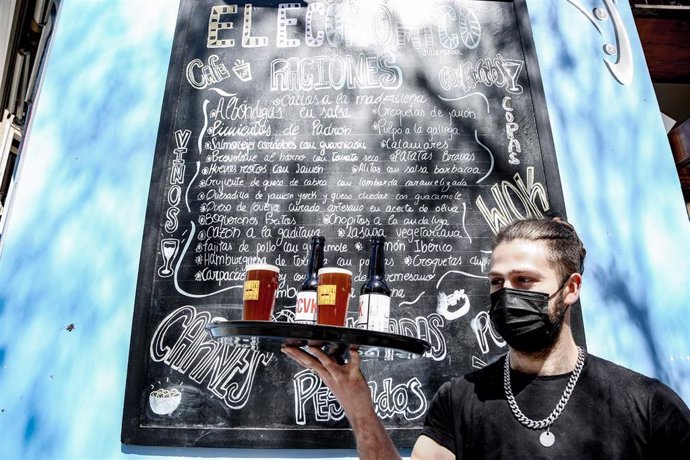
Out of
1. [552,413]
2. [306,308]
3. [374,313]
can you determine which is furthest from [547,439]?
[306,308]

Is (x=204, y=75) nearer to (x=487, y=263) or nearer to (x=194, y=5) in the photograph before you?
(x=194, y=5)

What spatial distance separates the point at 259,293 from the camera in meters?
1.81

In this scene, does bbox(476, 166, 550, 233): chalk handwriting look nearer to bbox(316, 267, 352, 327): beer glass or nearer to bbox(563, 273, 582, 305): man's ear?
bbox(563, 273, 582, 305): man's ear

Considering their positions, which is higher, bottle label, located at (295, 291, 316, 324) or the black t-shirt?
bottle label, located at (295, 291, 316, 324)

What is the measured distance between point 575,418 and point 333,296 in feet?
2.81

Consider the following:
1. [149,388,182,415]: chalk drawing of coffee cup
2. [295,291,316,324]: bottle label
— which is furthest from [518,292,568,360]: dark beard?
[149,388,182,415]: chalk drawing of coffee cup

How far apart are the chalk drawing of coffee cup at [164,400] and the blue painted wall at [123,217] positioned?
0.56 feet

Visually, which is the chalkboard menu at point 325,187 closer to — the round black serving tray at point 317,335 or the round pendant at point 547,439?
the round black serving tray at point 317,335

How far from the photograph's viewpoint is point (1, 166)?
248 inches

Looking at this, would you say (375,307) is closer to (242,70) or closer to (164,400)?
(164,400)

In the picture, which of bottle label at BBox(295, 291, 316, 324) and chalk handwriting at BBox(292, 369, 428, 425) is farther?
chalk handwriting at BBox(292, 369, 428, 425)

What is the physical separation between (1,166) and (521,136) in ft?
20.2

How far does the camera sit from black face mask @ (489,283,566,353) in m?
1.71

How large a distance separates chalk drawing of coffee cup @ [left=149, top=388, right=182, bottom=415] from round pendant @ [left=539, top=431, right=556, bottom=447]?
1766 millimetres
